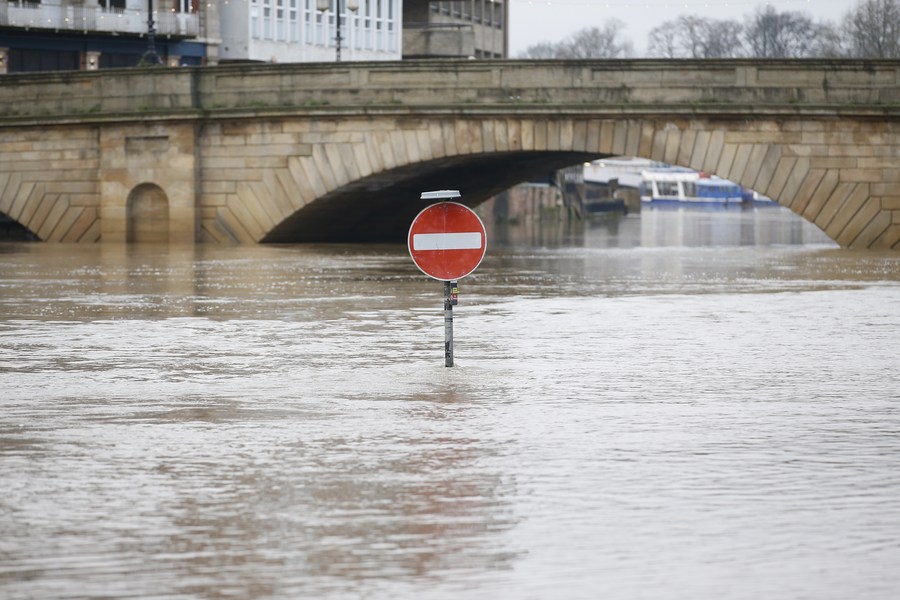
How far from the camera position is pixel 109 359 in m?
13.2

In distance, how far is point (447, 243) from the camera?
12.6 meters

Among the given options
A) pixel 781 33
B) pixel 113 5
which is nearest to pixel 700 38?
pixel 781 33

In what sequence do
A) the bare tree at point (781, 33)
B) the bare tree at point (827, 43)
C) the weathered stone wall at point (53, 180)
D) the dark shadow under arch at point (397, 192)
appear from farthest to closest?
the bare tree at point (781, 33), the bare tree at point (827, 43), the weathered stone wall at point (53, 180), the dark shadow under arch at point (397, 192)

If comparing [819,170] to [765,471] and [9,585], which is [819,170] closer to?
[765,471]

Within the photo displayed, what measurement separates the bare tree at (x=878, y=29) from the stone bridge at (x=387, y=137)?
157ft

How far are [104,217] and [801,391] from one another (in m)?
32.0

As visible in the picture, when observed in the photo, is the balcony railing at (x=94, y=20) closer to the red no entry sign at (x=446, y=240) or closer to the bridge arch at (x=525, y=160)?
the bridge arch at (x=525, y=160)

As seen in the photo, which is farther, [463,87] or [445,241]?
[463,87]

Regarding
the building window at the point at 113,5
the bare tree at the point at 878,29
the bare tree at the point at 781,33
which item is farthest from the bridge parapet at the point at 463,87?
the bare tree at the point at 781,33

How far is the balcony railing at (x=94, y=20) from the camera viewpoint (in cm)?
6025

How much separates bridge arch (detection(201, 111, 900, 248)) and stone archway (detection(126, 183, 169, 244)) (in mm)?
1141

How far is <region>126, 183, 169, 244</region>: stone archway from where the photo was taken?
135 feet

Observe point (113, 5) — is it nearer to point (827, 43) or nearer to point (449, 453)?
point (449, 453)

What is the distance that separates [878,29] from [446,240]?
80141 millimetres
